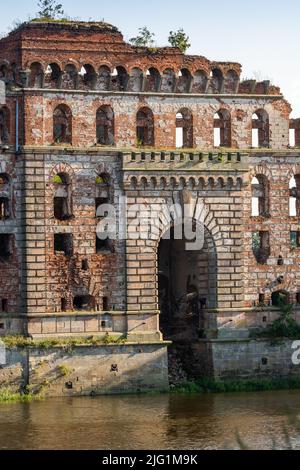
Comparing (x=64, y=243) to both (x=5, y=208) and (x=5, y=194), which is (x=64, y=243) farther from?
(x=5, y=194)

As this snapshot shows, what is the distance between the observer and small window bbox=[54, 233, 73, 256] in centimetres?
5450

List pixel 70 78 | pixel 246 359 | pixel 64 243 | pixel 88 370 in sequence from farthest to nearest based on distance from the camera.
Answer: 1. pixel 246 359
2. pixel 64 243
3. pixel 70 78
4. pixel 88 370

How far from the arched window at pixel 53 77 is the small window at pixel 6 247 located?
571cm

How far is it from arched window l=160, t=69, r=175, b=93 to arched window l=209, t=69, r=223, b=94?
1632mm

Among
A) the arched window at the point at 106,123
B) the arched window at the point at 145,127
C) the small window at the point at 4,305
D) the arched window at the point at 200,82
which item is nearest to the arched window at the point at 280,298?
the arched window at the point at 145,127

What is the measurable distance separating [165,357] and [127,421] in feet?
23.5

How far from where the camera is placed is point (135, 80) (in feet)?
183

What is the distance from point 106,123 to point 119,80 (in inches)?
66.4

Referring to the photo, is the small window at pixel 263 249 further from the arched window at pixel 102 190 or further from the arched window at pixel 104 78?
the arched window at pixel 104 78

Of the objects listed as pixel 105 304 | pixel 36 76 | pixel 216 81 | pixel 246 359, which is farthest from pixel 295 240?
pixel 36 76

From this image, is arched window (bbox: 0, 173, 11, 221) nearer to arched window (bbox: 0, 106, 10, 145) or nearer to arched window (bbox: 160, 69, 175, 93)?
arched window (bbox: 0, 106, 10, 145)

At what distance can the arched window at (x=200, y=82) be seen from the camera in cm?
5656
